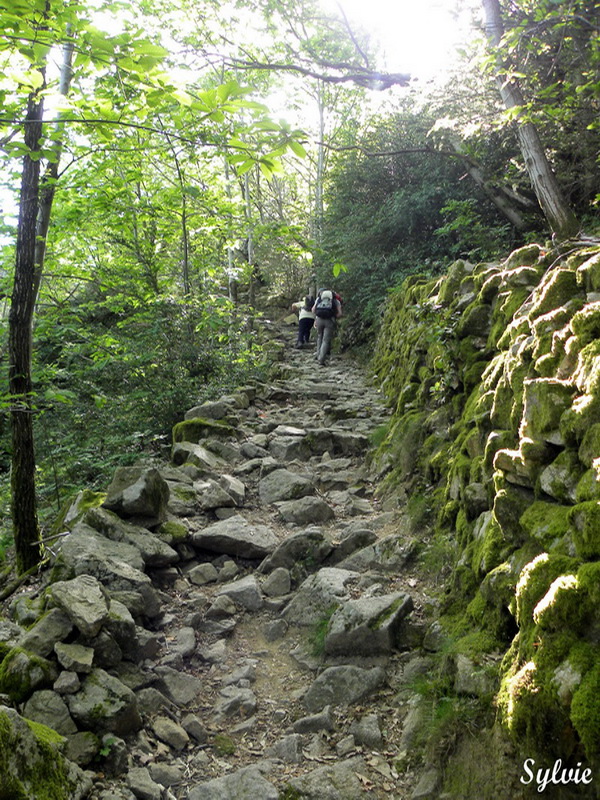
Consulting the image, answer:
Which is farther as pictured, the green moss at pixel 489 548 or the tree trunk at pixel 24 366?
the tree trunk at pixel 24 366

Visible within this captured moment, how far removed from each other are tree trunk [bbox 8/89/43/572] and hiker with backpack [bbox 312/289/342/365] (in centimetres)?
981

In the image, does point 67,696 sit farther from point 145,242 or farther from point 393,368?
point 145,242

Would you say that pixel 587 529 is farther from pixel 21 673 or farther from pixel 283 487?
pixel 283 487

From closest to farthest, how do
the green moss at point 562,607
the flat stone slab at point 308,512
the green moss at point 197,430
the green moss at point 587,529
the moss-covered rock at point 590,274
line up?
the green moss at point 562,607
the green moss at point 587,529
the moss-covered rock at point 590,274
the flat stone slab at point 308,512
the green moss at point 197,430

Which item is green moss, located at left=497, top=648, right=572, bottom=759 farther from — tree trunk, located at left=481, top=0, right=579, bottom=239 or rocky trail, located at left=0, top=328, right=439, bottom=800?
tree trunk, located at left=481, top=0, right=579, bottom=239

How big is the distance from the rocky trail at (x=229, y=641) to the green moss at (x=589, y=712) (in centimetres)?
88

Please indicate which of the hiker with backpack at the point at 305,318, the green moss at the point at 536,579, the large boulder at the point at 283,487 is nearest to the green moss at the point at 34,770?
the green moss at the point at 536,579

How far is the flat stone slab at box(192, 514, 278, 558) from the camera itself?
204 inches

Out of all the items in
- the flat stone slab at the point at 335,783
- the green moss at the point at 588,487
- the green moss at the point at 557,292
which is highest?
the green moss at the point at 557,292

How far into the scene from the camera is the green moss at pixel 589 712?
1925mm

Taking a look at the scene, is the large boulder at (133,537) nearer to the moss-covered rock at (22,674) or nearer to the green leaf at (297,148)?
the moss-covered rock at (22,674)

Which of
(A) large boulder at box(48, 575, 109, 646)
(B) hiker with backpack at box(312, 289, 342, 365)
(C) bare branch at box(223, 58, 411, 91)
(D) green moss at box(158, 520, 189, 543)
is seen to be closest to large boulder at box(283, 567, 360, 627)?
(D) green moss at box(158, 520, 189, 543)

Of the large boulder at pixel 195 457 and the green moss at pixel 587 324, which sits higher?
the green moss at pixel 587 324

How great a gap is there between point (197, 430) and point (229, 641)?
4.33 meters
